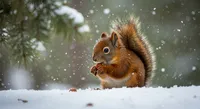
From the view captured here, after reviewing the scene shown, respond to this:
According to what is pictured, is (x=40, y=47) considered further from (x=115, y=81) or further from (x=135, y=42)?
(x=135, y=42)

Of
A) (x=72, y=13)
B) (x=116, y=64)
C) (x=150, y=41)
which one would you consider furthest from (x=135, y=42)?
(x=150, y=41)

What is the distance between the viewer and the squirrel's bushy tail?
370 centimetres

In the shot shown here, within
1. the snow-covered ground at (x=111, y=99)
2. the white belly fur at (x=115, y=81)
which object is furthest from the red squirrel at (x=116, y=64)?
the snow-covered ground at (x=111, y=99)

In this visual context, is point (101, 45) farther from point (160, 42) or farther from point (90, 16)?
point (90, 16)

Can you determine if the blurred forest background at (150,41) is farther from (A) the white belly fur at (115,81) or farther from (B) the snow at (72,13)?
(B) the snow at (72,13)

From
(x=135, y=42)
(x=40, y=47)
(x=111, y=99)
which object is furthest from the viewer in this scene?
(x=135, y=42)

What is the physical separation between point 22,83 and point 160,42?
4.21 metres

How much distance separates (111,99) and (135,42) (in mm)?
1123

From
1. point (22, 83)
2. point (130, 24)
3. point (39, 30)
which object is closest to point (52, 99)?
point (39, 30)

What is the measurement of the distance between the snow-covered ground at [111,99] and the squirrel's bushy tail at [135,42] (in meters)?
0.71

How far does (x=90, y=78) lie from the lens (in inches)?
376

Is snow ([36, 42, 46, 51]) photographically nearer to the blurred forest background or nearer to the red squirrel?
the red squirrel

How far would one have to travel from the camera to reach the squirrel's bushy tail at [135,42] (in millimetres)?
3701

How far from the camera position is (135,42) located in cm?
371
